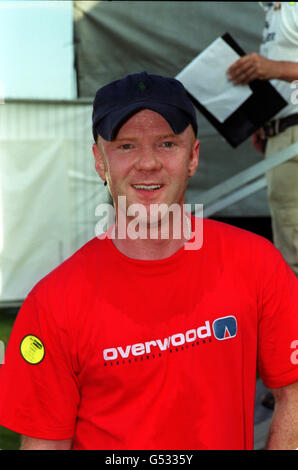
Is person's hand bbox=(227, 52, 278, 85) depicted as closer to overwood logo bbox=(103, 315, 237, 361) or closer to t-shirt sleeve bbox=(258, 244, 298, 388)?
t-shirt sleeve bbox=(258, 244, 298, 388)

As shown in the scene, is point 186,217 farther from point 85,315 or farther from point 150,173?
point 85,315

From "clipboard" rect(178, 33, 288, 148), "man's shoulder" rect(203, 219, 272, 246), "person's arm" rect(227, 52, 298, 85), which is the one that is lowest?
"man's shoulder" rect(203, 219, 272, 246)

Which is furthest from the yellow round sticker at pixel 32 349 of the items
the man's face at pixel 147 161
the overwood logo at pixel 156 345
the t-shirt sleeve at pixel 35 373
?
the man's face at pixel 147 161

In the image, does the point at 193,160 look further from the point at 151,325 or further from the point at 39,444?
the point at 39,444

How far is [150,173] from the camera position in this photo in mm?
1605

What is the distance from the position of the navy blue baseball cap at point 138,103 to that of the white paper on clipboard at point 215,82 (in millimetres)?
960

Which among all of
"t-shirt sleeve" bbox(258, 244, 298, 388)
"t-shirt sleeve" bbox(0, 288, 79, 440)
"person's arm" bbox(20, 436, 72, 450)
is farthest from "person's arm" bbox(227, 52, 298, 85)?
"person's arm" bbox(20, 436, 72, 450)

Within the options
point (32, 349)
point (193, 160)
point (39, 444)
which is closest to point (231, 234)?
point (193, 160)

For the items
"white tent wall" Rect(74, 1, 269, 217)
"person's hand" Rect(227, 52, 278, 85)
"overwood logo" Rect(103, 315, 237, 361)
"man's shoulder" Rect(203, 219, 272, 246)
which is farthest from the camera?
"white tent wall" Rect(74, 1, 269, 217)

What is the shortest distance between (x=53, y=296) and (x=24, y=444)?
430mm

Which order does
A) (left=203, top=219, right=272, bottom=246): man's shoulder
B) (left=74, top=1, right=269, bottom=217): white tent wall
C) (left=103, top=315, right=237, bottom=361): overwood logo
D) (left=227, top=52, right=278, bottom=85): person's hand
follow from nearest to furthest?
1. (left=103, top=315, right=237, bottom=361): overwood logo
2. (left=203, top=219, right=272, bottom=246): man's shoulder
3. (left=227, top=52, right=278, bottom=85): person's hand
4. (left=74, top=1, right=269, bottom=217): white tent wall

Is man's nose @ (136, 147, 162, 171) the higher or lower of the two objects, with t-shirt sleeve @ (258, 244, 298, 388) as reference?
higher

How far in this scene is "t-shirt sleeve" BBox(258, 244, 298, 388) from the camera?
1618 mm
